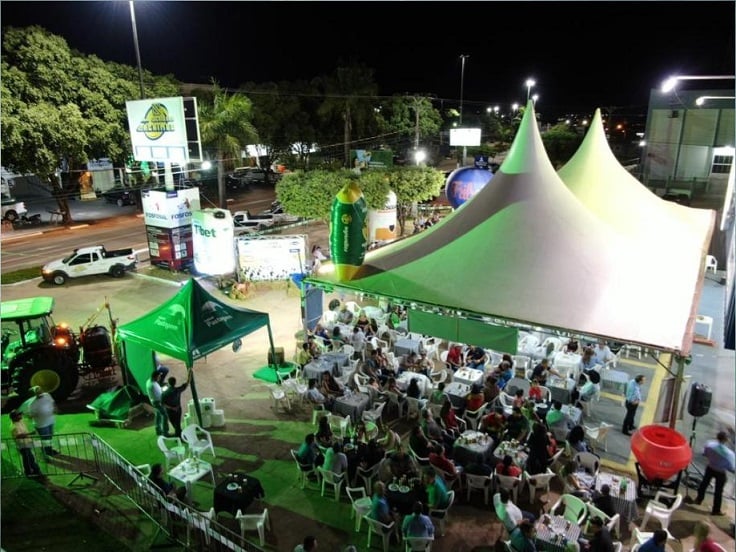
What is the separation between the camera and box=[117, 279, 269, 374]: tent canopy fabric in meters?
9.15

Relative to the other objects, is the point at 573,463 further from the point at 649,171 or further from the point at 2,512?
the point at 649,171

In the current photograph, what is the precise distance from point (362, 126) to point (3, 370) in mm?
38949

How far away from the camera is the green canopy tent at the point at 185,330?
9164 mm

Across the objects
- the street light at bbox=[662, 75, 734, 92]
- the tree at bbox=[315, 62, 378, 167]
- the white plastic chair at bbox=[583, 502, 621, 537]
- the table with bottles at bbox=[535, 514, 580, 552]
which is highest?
the tree at bbox=[315, 62, 378, 167]

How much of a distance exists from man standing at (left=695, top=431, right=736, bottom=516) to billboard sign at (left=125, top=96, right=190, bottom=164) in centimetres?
1824

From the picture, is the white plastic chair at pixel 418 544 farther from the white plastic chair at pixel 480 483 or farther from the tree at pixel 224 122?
the tree at pixel 224 122

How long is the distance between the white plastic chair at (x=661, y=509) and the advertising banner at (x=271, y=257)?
13526 mm

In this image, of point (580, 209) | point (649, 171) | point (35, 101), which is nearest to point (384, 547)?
point (580, 209)

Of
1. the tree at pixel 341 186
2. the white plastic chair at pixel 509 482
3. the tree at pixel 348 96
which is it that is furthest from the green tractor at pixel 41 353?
the tree at pixel 348 96

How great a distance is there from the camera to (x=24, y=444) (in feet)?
26.7

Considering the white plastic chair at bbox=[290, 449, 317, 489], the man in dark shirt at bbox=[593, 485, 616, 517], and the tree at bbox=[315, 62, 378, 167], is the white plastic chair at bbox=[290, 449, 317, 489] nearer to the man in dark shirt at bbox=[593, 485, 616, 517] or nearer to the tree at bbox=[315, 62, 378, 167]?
the man in dark shirt at bbox=[593, 485, 616, 517]

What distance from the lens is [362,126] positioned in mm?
45625

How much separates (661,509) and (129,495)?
24.6ft

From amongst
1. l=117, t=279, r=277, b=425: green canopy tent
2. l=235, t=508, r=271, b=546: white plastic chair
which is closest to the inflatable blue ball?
l=117, t=279, r=277, b=425: green canopy tent
